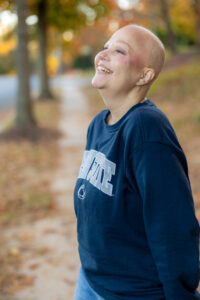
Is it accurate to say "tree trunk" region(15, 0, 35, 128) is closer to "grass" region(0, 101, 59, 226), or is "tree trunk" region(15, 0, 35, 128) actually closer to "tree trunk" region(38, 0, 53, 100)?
"grass" region(0, 101, 59, 226)

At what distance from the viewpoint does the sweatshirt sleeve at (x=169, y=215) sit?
3.94ft

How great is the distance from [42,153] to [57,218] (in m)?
3.44

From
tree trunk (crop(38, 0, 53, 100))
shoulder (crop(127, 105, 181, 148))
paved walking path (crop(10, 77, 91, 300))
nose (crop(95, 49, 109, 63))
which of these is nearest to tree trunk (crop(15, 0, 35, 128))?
paved walking path (crop(10, 77, 91, 300))

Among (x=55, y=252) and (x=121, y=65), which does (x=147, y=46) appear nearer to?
(x=121, y=65)

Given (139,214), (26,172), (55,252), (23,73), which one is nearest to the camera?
(139,214)

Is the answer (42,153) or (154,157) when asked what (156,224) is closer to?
(154,157)

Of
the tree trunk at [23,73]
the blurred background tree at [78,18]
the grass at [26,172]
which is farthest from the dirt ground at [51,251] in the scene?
the blurred background tree at [78,18]

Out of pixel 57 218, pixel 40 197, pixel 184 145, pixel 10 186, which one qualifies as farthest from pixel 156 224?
pixel 184 145

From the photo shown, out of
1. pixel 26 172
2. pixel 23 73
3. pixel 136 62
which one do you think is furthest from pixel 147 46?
pixel 23 73

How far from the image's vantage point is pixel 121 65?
1.38 metres

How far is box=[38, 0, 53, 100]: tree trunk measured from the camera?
56.1 ft

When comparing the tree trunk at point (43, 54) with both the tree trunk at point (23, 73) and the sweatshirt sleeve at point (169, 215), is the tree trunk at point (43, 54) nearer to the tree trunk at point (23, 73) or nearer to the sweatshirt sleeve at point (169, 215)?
the tree trunk at point (23, 73)

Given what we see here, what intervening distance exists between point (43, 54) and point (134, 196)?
722 inches

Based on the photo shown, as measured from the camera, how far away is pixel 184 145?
306 inches
